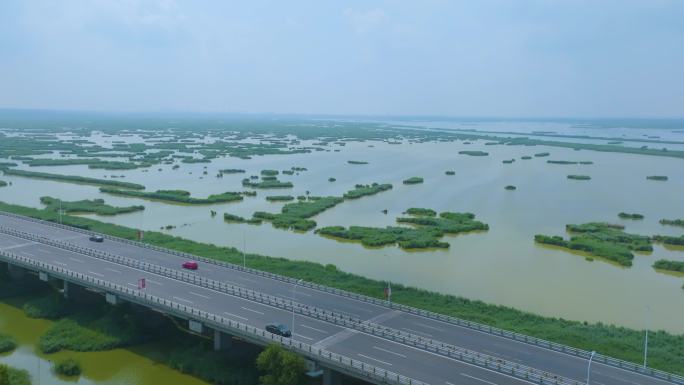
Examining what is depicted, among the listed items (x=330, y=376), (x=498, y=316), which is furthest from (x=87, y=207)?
(x=498, y=316)

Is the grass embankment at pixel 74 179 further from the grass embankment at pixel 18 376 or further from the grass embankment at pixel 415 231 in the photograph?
the grass embankment at pixel 18 376

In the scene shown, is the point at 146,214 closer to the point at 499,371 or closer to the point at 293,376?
the point at 293,376

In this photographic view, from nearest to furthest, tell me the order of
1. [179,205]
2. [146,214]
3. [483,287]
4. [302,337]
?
[302,337] → [483,287] → [146,214] → [179,205]

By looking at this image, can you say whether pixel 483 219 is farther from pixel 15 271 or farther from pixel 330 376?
pixel 15 271

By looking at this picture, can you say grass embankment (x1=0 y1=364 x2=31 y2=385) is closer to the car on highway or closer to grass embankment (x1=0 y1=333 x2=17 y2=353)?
grass embankment (x1=0 y1=333 x2=17 y2=353)

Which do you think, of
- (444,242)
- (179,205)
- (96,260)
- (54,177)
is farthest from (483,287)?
(54,177)

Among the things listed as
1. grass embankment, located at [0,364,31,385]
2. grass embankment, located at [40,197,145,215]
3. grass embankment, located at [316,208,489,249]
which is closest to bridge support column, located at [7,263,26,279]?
grass embankment, located at [0,364,31,385]

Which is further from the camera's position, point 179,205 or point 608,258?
point 179,205

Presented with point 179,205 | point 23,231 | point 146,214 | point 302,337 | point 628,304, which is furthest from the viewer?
point 179,205
